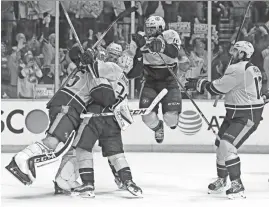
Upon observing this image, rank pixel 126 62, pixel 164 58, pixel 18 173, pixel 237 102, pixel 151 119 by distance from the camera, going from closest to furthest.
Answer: pixel 18 173
pixel 237 102
pixel 126 62
pixel 164 58
pixel 151 119

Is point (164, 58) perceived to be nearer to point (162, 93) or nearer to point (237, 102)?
point (162, 93)

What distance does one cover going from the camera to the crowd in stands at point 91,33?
34.6ft

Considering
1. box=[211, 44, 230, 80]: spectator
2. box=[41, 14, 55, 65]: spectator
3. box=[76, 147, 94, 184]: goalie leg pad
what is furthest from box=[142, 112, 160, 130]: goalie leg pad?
box=[41, 14, 55, 65]: spectator

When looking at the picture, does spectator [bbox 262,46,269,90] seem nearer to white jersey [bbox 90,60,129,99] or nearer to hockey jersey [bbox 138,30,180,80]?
hockey jersey [bbox 138,30,180,80]

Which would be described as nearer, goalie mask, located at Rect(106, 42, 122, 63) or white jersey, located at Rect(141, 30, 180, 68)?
goalie mask, located at Rect(106, 42, 122, 63)

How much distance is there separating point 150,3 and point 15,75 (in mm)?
1822

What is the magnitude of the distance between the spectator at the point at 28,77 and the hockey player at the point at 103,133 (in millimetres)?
3680

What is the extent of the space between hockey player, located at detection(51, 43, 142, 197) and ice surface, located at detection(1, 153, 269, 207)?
0.14 m

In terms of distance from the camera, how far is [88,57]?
6.63 meters

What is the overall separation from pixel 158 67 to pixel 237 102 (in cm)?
86

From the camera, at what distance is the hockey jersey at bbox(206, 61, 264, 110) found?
22.5ft

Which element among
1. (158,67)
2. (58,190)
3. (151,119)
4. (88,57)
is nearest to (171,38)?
(158,67)

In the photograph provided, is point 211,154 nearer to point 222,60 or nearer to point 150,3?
point 222,60

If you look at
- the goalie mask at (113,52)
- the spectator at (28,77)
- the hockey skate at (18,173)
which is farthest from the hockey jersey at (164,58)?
the spectator at (28,77)
